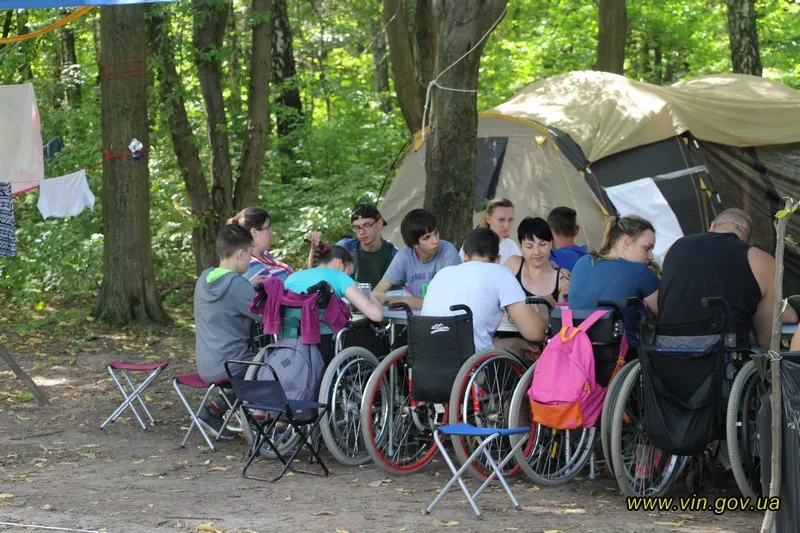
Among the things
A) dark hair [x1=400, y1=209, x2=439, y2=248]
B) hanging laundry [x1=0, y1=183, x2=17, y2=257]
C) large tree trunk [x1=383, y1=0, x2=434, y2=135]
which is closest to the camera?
dark hair [x1=400, y1=209, x2=439, y2=248]

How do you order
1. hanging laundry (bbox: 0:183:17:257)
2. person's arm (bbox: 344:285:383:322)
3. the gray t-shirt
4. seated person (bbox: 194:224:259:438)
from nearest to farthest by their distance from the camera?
person's arm (bbox: 344:285:383:322) < seated person (bbox: 194:224:259:438) < the gray t-shirt < hanging laundry (bbox: 0:183:17:257)

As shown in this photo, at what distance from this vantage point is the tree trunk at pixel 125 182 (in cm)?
1087

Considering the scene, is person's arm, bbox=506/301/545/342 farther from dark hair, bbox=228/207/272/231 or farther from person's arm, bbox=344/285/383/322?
dark hair, bbox=228/207/272/231

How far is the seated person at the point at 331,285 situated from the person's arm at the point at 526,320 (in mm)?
767

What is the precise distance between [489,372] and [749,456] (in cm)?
140

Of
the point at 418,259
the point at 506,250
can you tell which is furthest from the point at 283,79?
the point at 418,259

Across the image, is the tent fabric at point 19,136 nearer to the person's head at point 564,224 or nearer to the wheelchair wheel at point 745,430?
the person's head at point 564,224

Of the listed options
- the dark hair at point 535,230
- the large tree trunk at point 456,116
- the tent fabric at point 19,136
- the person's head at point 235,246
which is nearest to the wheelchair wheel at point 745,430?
the dark hair at point 535,230

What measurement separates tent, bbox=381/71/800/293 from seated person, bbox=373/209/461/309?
11.0 feet

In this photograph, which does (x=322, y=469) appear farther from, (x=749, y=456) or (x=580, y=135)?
(x=580, y=135)

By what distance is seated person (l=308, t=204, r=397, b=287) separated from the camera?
763cm

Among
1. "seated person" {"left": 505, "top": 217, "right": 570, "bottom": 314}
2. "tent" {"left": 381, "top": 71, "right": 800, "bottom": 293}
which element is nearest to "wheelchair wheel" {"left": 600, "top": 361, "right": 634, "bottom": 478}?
"seated person" {"left": 505, "top": 217, "right": 570, "bottom": 314}

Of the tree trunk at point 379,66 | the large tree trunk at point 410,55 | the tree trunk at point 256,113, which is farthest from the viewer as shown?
the tree trunk at point 379,66

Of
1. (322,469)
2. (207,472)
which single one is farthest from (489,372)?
(207,472)
